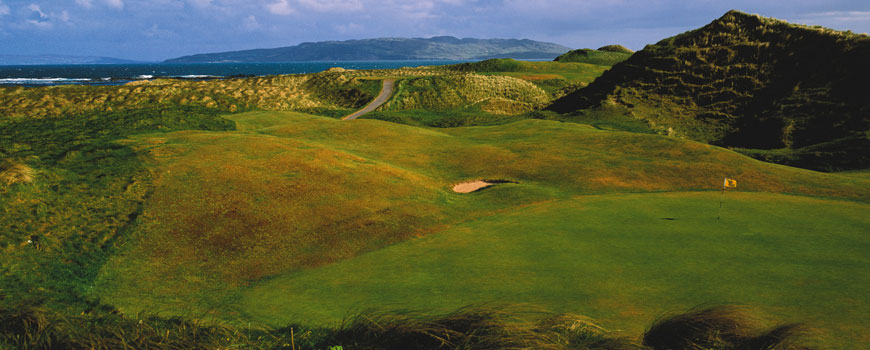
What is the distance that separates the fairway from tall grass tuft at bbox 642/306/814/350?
1452mm

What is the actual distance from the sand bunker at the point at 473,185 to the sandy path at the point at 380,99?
41.6 m

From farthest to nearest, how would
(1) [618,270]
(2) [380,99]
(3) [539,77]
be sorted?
(3) [539,77]
(2) [380,99]
(1) [618,270]

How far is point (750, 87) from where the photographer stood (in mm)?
50594

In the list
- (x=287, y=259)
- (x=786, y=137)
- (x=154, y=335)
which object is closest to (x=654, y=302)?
(x=154, y=335)

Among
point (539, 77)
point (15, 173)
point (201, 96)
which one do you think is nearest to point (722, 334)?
point (15, 173)

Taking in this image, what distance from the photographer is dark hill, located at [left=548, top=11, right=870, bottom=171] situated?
40250mm

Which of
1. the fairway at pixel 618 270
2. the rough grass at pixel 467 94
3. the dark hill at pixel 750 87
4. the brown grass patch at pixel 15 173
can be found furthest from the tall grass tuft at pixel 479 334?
→ the rough grass at pixel 467 94

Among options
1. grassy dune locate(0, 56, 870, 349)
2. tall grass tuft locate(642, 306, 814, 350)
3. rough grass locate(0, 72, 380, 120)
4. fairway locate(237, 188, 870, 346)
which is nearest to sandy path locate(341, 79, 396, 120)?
rough grass locate(0, 72, 380, 120)

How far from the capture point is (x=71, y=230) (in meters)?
13.1

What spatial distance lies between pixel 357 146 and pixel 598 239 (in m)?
19.0

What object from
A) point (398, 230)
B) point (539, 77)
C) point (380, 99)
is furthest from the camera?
point (539, 77)

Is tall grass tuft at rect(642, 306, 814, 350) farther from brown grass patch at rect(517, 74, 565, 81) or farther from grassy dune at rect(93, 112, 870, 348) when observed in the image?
brown grass patch at rect(517, 74, 565, 81)

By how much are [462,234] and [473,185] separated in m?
8.77

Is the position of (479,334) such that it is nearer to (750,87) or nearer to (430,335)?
(430,335)
